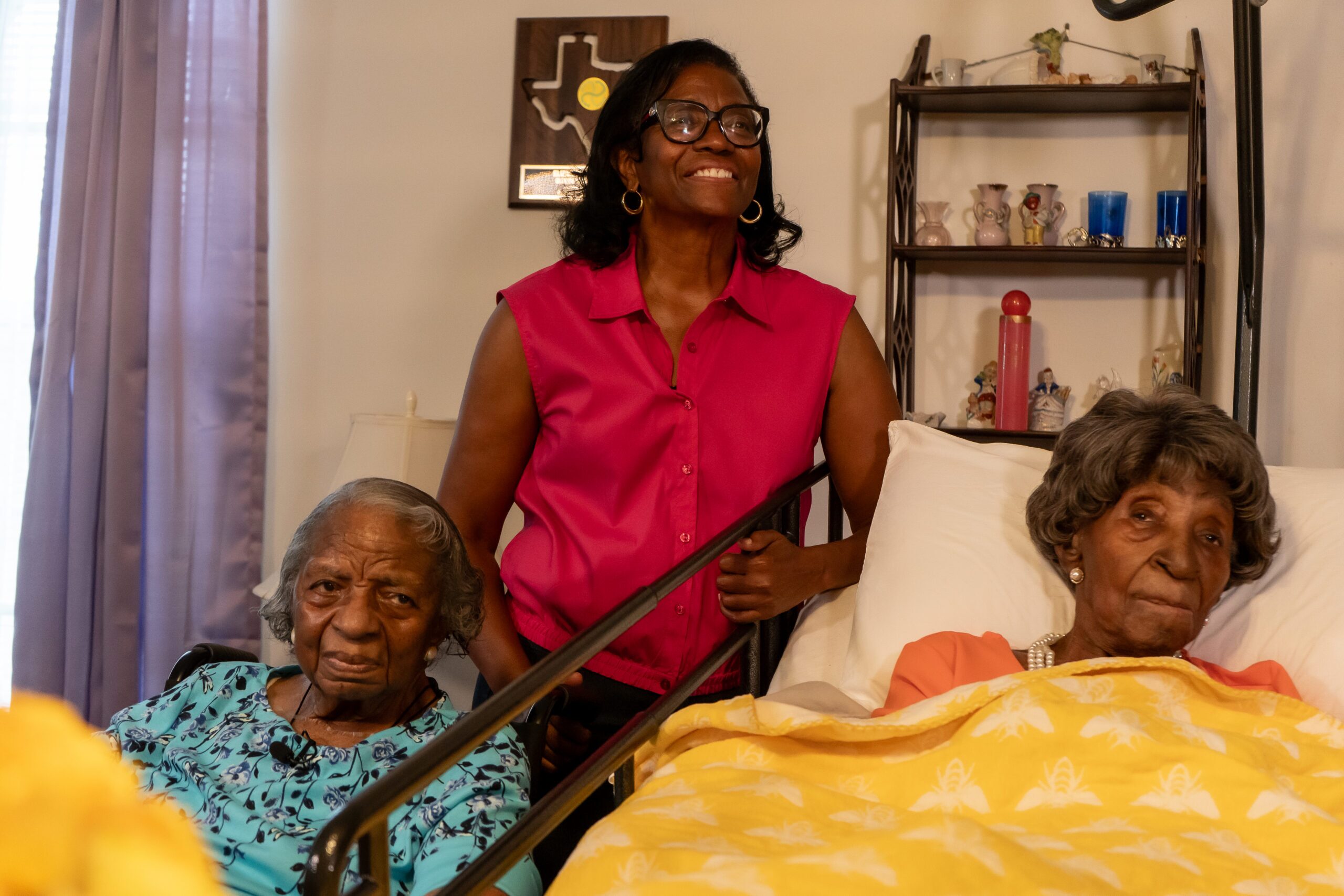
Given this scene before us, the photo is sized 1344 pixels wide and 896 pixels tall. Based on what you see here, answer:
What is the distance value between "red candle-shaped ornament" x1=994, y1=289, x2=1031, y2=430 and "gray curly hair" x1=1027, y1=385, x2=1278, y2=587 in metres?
1.10

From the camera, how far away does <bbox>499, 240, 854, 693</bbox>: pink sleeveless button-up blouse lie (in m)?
1.78

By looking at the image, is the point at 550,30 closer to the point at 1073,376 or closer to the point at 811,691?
the point at 1073,376

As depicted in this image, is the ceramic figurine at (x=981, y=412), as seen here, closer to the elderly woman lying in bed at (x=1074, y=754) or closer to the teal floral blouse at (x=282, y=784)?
the elderly woman lying in bed at (x=1074, y=754)

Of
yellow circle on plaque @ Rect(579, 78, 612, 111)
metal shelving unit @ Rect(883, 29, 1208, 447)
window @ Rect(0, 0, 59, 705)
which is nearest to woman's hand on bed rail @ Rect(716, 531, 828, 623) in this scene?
metal shelving unit @ Rect(883, 29, 1208, 447)

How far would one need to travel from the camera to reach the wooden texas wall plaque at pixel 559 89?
303 cm

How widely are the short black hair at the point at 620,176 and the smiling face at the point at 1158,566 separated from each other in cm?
69

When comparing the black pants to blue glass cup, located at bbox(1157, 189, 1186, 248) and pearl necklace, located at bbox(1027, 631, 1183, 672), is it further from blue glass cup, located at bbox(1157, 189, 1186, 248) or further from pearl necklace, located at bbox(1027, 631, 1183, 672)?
blue glass cup, located at bbox(1157, 189, 1186, 248)

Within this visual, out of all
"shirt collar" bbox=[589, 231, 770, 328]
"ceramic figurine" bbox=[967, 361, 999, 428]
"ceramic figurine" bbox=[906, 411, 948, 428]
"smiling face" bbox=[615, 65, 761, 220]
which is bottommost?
"ceramic figurine" bbox=[906, 411, 948, 428]

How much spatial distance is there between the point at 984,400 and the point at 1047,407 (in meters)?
0.14

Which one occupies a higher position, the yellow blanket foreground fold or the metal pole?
the metal pole

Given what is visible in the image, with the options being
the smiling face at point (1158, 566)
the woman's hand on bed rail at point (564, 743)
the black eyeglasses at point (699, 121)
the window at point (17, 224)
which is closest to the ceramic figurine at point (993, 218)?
the black eyeglasses at point (699, 121)

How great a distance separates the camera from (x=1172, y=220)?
8.73ft

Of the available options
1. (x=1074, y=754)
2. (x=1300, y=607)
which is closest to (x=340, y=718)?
(x=1074, y=754)

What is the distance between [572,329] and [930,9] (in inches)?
62.1
